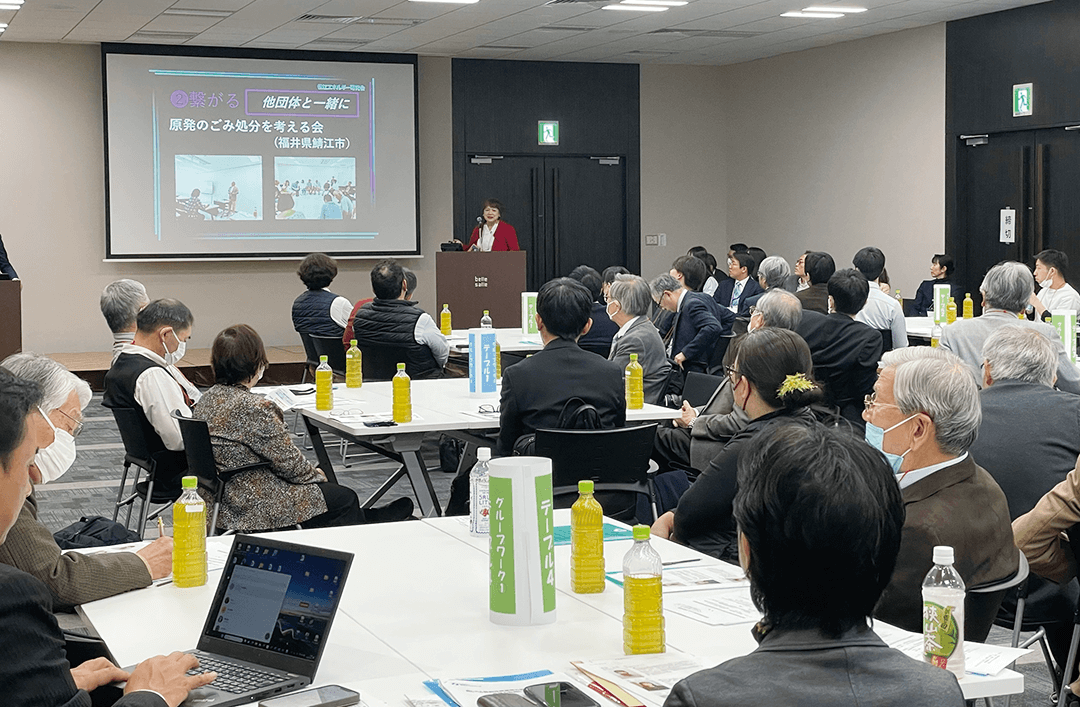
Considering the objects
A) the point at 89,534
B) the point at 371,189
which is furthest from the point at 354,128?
the point at 89,534

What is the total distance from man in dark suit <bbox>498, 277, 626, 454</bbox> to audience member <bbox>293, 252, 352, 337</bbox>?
367cm

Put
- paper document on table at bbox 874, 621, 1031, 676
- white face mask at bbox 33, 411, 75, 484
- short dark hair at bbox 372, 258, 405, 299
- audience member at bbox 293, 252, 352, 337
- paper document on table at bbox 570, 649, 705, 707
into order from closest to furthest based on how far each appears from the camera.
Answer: paper document on table at bbox 570, 649, 705, 707, paper document on table at bbox 874, 621, 1031, 676, white face mask at bbox 33, 411, 75, 484, short dark hair at bbox 372, 258, 405, 299, audience member at bbox 293, 252, 352, 337

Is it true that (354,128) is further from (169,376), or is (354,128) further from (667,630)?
(667,630)

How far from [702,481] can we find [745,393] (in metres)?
0.32

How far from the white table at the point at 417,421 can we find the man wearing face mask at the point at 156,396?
594mm

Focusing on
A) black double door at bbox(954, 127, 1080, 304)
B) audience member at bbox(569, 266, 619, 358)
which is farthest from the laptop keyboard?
black double door at bbox(954, 127, 1080, 304)

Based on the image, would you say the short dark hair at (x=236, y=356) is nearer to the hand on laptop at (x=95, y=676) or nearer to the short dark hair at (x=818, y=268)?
the hand on laptop at (x=95, y=676)

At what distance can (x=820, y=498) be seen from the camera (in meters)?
1.43

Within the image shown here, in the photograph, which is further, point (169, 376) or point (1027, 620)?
point (169, 376)

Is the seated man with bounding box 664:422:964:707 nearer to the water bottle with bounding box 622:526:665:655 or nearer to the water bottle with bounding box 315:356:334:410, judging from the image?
the water bottle with bounding box 622:526:665:655

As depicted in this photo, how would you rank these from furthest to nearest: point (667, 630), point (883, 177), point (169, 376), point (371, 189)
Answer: point (371, 189)
point (883, 177)
point (169, 376)
point (667, 630)

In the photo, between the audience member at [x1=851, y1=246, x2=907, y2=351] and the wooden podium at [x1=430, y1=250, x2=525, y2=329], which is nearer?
the audience member at [x1=851, y1=246, x2=907, y2=351]

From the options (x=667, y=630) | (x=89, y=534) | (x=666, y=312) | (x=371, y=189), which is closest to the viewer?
(x=667, y=630)

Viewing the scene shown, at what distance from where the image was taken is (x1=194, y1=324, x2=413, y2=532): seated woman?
169 inches
